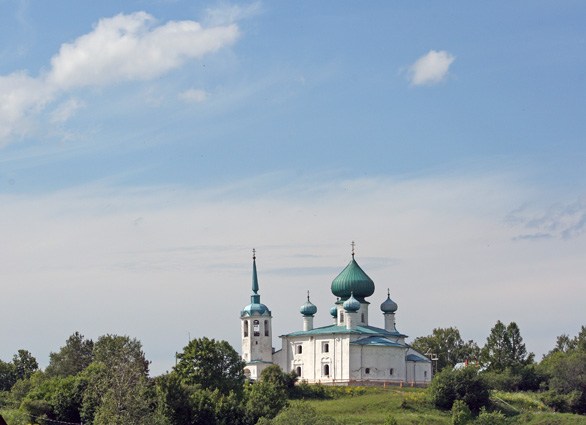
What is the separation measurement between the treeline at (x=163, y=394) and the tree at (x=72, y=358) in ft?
18.9

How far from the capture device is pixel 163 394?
238 feet

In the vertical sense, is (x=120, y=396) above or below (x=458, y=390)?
below

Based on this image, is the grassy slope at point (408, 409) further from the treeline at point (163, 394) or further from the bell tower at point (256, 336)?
the bell tower at point (256, 336)

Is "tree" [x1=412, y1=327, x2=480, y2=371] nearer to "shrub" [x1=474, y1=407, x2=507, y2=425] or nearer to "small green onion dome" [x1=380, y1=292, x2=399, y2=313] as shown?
"small green onion dome" [x1=380, y1=292, x2=399, y2=313]

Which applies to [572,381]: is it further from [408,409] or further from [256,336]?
[256,336]

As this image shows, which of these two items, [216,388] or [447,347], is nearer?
[216,388]

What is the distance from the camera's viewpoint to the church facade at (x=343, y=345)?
324 ft

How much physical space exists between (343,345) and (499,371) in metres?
13.4

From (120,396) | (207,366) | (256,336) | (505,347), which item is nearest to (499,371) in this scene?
(505,347)

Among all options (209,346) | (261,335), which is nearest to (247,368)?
(261,335)

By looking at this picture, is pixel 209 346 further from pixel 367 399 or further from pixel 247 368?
pixel 247 368

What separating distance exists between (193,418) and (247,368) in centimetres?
2851

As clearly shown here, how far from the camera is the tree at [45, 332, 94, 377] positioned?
10862cm

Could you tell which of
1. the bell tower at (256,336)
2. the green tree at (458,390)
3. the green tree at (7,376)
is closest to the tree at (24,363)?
the green tree at (7,376)
